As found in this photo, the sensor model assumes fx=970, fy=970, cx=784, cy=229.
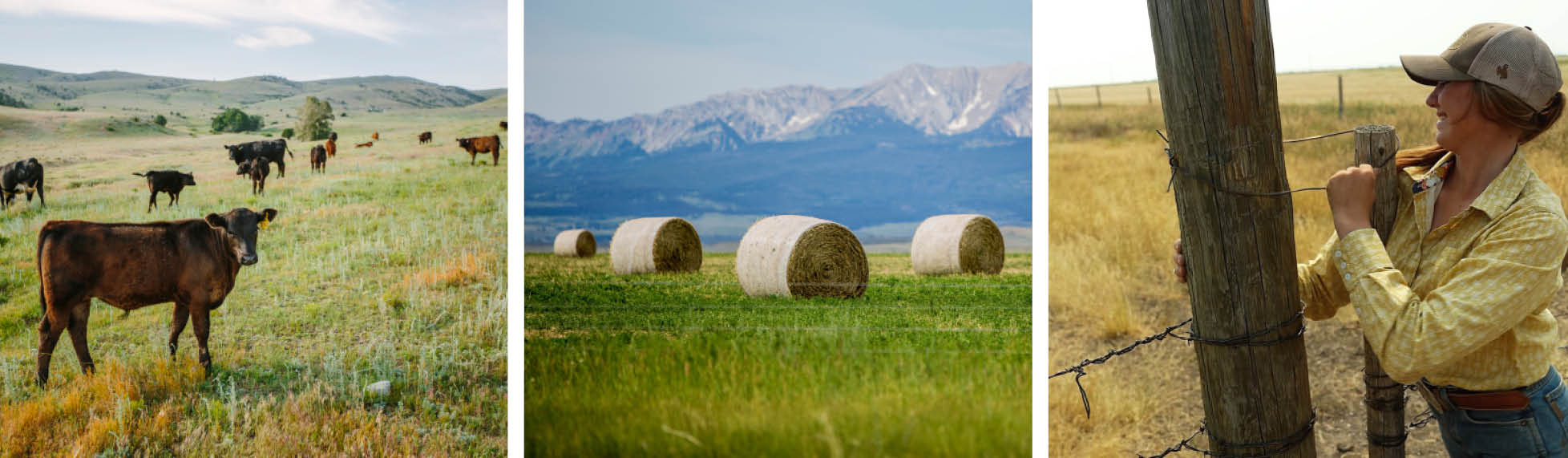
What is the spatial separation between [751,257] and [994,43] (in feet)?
3.98

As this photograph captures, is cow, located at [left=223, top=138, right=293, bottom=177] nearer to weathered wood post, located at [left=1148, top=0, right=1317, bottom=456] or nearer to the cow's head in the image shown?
the cow's head

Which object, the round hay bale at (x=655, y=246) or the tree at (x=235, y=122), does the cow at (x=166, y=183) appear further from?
the round hay bale at (x=655, y=246)

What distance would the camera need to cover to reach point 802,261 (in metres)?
3.63

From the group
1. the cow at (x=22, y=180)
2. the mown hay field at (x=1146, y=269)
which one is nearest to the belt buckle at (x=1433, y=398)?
the mown hay field at (x=1146, y=269)

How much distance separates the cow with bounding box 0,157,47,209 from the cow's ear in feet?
1.42

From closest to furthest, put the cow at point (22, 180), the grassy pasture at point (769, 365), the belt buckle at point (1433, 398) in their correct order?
the belt buckle at point (1433, 398), the cow at point (22, 180), the grassy pasture at point (769, 365)

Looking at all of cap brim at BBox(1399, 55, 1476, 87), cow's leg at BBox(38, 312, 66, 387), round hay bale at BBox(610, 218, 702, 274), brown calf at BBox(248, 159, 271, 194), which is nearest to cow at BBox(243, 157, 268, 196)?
brown calf at BBox(248, 159, 271, 194)

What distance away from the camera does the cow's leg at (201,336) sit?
10.2 feet

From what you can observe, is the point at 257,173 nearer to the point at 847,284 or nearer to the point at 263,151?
the point at 263,151

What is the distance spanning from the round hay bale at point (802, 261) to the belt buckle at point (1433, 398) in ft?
6.72

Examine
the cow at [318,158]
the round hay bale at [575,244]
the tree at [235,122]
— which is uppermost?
the tree at [235,122]

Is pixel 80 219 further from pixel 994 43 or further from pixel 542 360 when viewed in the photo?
pixel 994 43

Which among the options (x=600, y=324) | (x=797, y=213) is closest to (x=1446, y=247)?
(x=797, y=213)

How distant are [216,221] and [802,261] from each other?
6.54ft
